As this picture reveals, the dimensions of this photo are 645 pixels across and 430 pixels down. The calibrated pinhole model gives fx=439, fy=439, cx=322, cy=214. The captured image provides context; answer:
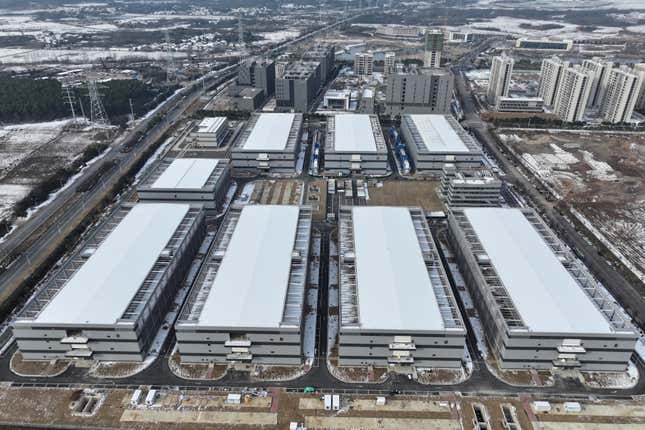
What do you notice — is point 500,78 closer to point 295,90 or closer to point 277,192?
point 295,90

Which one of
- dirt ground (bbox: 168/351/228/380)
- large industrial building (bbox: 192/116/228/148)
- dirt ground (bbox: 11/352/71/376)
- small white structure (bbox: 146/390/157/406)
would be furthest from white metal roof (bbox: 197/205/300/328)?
large industrial building (bbox: 192/116/228/148)

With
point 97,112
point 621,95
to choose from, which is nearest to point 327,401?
point 97,112

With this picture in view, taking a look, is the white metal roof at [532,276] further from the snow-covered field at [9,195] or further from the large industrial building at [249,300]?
the snow-covered field at [9,195]

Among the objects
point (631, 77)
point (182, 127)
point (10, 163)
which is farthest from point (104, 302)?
point (631, 77)

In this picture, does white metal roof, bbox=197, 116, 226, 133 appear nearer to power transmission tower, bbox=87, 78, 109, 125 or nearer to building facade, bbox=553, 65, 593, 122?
power transmission tower, bbox=87, 78, 109, 125

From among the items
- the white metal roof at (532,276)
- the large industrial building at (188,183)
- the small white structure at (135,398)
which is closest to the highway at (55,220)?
the large industrial building at (188,183)

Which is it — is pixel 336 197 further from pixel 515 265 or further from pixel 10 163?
pixel 10 163
